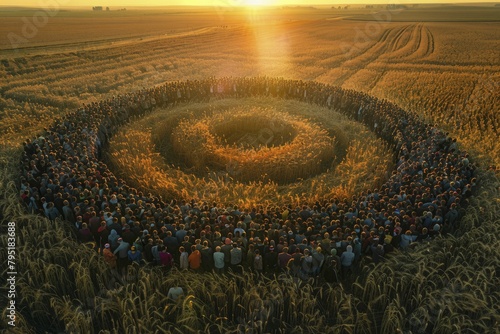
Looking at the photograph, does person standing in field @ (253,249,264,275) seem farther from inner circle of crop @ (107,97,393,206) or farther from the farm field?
inner circle of crop @ (107,97,393,206)

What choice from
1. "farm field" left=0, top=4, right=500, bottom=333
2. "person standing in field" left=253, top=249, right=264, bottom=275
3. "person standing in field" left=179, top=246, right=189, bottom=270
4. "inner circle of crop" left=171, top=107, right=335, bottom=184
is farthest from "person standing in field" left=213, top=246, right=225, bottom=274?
"inner circle of crop" left=171, top=107, right=335, bottom=184

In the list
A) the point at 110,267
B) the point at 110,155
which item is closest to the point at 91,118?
the point at 110,155

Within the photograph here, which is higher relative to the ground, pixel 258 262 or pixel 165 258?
pixel 165 258

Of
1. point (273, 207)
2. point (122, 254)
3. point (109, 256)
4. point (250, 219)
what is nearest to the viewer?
point (109, 256)

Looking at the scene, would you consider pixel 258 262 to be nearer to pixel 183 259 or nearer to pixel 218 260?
pixel 218 260

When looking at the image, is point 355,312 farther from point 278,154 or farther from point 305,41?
point 305,41

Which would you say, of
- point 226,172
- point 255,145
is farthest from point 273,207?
point 255,145
